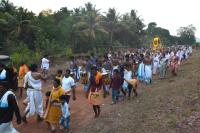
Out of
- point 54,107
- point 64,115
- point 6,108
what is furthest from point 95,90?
point 6,108

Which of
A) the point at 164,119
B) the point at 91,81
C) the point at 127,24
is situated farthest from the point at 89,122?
the point at 127,24

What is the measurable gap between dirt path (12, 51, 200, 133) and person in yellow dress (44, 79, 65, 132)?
0.65 metres

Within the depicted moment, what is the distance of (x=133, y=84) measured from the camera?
14430 millimetres

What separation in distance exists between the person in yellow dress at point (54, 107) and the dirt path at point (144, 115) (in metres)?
0.65

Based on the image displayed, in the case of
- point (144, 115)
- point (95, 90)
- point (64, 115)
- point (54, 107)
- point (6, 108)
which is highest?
point (6, 108)

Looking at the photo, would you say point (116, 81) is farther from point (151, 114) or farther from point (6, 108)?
point (6, 108)

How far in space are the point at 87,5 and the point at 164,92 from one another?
141 ft

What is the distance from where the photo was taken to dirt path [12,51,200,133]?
10219mm

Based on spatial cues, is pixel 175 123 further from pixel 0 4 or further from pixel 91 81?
pixel 0 4

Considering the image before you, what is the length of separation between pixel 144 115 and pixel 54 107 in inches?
102

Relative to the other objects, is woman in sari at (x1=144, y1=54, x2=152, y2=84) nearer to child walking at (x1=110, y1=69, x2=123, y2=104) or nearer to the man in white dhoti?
child walking at (x1=110, y1=69, x2=123, y2=104)

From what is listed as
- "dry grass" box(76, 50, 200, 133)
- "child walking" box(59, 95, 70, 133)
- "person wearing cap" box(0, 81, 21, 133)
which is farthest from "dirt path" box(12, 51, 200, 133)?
"person wearing cap" box(0, 81, 21, 133)

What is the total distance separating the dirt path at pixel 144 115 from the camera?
10.2m

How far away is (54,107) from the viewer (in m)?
10.6
